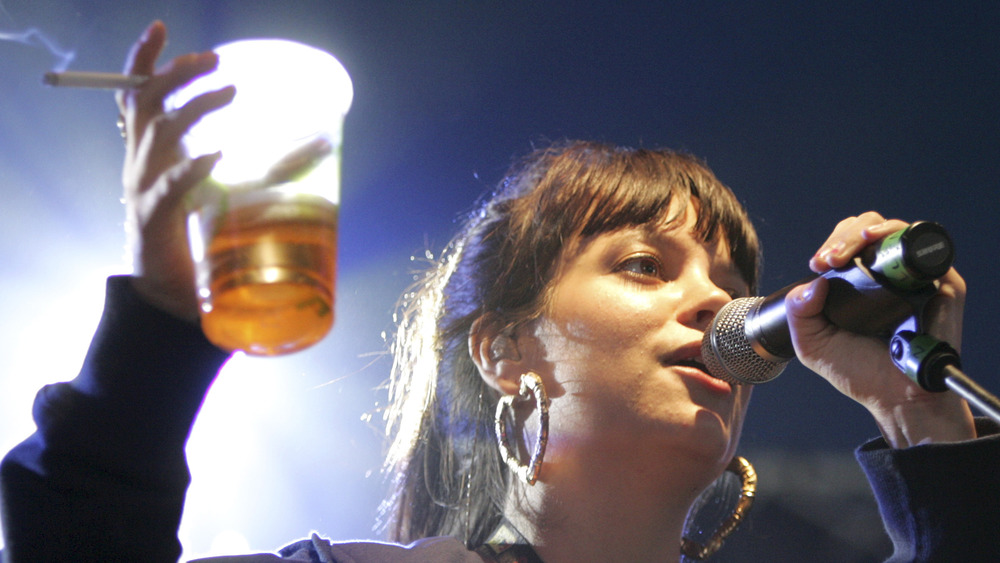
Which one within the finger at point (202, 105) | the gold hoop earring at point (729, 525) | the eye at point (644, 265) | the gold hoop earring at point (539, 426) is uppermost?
the finger at point (202, 105)

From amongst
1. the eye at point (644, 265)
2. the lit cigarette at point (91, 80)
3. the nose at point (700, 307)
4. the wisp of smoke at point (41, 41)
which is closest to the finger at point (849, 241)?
the nose at point (700, 307)

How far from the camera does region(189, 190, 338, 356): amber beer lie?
32.4 inches

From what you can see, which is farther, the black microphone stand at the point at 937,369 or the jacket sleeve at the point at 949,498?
the jacket sleeve at the point at 949,498

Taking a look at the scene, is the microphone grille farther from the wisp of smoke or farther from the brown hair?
the wisp of smoke

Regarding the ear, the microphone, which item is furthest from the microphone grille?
the ear

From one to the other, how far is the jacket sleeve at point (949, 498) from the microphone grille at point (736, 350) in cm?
26

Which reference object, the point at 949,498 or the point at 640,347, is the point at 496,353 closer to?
the point at 640,347

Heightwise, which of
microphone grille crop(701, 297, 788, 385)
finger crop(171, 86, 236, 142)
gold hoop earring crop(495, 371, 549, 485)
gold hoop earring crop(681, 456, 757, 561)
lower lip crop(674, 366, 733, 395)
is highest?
finger crop(171, 86, 236, 142)

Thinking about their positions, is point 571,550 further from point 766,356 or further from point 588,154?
point 588,154

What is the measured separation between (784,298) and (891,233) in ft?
0.65

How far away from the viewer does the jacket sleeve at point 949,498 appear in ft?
4.45

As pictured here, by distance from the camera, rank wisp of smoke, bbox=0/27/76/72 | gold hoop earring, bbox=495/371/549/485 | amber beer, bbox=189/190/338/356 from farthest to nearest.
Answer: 1. wisp of smoke, bbox=0/27/76/72
2. gold hoop earring, bbox=495/371/549/485
3. amber beer, bbox=189/190/338/356

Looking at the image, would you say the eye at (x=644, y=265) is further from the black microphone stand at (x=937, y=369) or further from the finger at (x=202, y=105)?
the finger at (x=202, y=105)

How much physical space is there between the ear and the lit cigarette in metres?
1.08
